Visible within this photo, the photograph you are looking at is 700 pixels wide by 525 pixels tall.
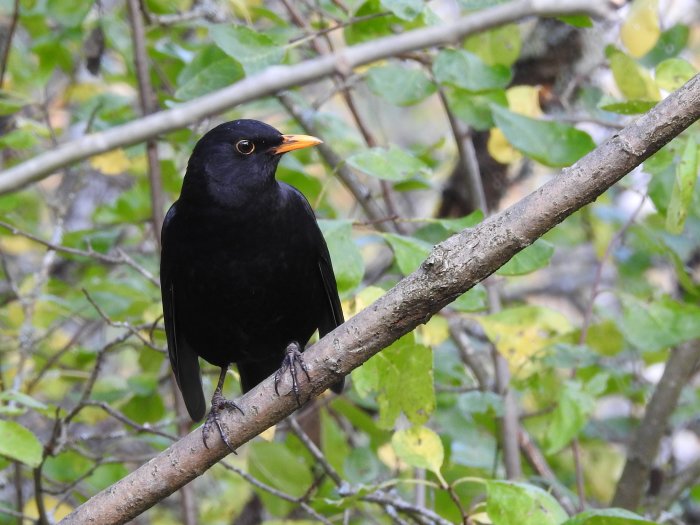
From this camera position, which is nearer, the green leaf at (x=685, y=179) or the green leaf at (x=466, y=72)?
the green leaf at (x=685, y=179)

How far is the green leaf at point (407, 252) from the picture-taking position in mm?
3477

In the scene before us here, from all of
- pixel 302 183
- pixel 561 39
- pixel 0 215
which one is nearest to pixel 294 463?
pixel 302 183

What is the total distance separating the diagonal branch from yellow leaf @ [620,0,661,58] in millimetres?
1438

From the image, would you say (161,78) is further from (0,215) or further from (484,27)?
(484,27)

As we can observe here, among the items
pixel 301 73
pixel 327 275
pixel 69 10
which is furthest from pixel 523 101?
pixel 301 73

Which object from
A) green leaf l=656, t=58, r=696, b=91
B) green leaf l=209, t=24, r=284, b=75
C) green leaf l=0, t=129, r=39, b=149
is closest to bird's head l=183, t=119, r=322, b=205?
green leaf l=209, t=24, r=284, b=75

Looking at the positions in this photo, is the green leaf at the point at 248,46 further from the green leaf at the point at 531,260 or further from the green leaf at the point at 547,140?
the green leaf at the point at 531,260

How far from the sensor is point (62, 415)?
413cm

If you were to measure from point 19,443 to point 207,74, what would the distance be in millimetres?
1763

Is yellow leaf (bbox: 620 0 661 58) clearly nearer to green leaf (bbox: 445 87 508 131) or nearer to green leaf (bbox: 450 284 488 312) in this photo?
green leaf (bbox: 445 87 508 131)

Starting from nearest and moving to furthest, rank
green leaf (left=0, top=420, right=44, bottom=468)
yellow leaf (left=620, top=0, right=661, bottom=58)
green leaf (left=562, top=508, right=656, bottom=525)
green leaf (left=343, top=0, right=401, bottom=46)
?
green leaf (left=562, top=508, right=656, bottom=525) → green leaf (left=0, top=420, right=44, bottom=468) → yellow leaf (left=620, top=0, right=661, bottom=58) → green leaf (left=343, top=0, right=401, bottom=46)

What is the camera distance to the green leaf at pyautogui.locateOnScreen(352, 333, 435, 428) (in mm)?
3357

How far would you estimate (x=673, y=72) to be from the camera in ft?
11.9

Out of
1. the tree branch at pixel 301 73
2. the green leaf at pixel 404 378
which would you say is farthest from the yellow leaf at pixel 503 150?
the tree branch at pixel 301 73
